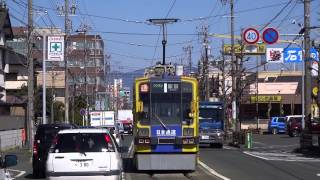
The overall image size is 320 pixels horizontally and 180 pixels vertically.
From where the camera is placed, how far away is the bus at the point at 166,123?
71.6 feet

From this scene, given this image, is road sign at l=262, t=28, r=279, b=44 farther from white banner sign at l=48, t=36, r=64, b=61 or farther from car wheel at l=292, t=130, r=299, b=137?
car wheel at l=292, t=130, r=299, b=137

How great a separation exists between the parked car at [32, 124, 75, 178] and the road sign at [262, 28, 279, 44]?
1876 centimetres

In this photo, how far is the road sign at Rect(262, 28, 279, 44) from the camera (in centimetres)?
3822

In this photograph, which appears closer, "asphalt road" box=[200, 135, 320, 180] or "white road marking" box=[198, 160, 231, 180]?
"white road marking" box=[198, 160, 231, 180]

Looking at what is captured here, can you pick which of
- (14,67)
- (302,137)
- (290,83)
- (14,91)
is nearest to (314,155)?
(302,137)

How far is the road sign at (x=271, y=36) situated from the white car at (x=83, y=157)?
2486 centimetres

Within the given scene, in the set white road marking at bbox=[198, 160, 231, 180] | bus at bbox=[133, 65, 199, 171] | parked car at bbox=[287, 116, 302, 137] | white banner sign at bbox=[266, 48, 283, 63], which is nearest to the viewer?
white road marking at bbox=[198, 160, 231, 180]

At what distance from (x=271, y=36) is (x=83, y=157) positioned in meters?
25.9

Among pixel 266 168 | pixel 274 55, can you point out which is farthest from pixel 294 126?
pixel 266 168

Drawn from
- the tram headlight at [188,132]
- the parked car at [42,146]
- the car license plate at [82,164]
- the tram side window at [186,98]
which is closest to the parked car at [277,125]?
the tram side window at [186,98]

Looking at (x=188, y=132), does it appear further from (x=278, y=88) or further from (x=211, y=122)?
(x=278, y=88)

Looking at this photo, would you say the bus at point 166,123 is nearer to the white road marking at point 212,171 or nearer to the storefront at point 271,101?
the white road marking at point 212,171

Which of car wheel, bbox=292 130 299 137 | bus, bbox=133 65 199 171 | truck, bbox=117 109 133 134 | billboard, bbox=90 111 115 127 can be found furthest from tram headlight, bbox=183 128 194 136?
truck, bbox=117 109 133 134

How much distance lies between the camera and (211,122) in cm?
4103
